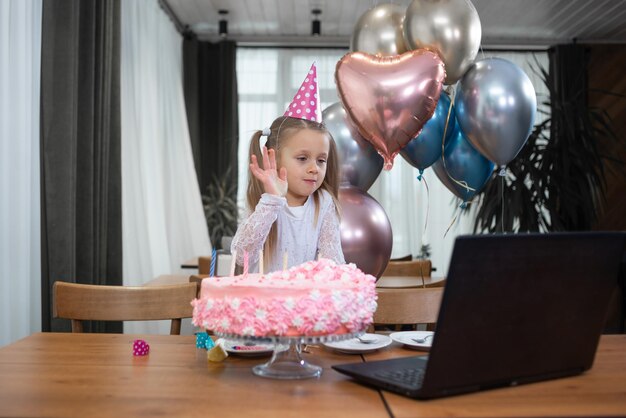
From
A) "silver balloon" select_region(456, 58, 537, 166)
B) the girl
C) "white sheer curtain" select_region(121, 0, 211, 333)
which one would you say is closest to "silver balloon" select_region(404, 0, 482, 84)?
"silver balloon" select_region(456, 58, 537, 166)

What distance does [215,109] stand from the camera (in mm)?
6969

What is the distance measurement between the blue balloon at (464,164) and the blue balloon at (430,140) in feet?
0.18

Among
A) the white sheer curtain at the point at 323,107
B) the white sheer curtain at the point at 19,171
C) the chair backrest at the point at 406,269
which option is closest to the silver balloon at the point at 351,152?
the chair backrest at the point at 406,269

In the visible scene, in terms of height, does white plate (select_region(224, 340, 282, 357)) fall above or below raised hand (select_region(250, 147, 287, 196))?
below

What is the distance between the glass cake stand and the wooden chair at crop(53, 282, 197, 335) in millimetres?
653

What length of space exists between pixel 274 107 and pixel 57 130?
3.97m

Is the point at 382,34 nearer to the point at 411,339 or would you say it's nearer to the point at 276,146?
the point at 276,146

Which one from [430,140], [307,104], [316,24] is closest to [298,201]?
[307,104]

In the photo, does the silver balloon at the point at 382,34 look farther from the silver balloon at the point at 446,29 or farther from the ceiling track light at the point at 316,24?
the ceiling track light at the point at 316,24

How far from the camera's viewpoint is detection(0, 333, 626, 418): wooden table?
98 centimetres

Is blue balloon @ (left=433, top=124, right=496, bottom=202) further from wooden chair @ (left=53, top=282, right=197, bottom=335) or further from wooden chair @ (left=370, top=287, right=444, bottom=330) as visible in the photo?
wooden chair @ (left=53, top=282, right=197, bottom=335)

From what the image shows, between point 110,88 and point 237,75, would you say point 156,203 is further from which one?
point 237,75

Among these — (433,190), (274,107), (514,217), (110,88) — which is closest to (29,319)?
(110,88)

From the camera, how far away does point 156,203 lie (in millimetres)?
5383
